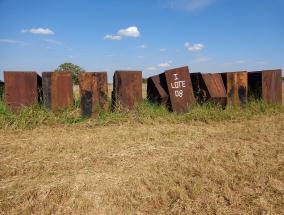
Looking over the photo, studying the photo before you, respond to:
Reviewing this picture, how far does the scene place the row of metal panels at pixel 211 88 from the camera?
6789 mm

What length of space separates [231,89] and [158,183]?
15.5 feet

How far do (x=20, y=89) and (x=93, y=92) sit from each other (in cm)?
144

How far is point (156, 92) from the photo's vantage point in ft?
23.3

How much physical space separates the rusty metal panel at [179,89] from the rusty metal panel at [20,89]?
2806mm

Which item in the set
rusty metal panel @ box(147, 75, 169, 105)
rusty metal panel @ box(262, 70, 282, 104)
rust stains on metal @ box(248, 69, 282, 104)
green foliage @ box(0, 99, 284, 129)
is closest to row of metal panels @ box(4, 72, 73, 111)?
green foliage @ box(0, 99, 284, 129)

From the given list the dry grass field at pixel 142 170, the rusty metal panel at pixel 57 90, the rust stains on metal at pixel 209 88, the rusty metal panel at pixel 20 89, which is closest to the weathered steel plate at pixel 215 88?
the rust stains on metal at pixel 209 88

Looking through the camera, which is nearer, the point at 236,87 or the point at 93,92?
the point at 93,92

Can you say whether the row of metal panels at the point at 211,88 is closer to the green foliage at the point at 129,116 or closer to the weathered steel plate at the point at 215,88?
the weathered steel plate at the point at 215,88

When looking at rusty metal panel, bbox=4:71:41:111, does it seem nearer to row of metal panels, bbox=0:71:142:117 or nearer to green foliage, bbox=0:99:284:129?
row of metal panels, bbox=0:71:142:117

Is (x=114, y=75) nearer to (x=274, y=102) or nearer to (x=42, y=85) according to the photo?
(x=42, y=85)

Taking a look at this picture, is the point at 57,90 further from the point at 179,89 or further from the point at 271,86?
the point at 271,86

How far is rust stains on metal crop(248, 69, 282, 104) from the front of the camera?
7.43 meters

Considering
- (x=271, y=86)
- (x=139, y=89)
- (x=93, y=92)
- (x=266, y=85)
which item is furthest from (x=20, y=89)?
(x=271, y=86)

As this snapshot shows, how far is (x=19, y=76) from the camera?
6.14m
